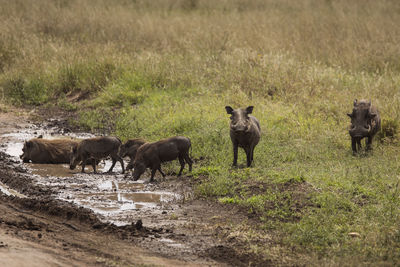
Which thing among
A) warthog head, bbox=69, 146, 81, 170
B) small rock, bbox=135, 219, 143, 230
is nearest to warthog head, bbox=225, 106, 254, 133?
small rock, bbox=135, 219, 143, 230

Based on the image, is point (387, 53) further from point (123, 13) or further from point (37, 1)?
point (37, 1)

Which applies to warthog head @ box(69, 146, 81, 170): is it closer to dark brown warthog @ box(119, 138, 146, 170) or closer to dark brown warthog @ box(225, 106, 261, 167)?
dark brown warthog @ box(119, 138, 146, 170)

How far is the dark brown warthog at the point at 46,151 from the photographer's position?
10469 mm

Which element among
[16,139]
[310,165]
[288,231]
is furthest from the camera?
[16,139]

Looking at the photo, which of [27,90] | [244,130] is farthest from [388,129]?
[27,90]

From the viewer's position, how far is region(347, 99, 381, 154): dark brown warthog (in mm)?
9890

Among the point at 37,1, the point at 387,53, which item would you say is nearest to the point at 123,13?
the point at 37,1

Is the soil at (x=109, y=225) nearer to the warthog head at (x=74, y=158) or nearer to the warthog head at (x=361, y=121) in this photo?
the warthog head at (x=74, y=158)

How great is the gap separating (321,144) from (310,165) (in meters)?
1.45

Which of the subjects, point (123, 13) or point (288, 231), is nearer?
point (288, 231)

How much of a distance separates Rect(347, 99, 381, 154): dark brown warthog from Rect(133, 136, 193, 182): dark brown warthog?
2831mm

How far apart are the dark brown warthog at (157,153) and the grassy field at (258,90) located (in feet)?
1.60

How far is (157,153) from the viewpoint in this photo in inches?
357

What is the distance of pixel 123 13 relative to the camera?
22328mm
